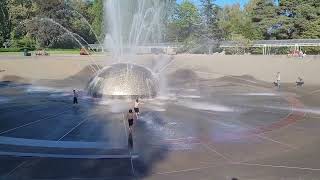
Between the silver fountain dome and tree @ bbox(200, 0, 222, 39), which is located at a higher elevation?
tree @ bbox(200, 0, 222, 39)

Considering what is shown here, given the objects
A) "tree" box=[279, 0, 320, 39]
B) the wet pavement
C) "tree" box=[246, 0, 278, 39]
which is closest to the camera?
the wet pavement

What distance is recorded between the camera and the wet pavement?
1456 centimetres

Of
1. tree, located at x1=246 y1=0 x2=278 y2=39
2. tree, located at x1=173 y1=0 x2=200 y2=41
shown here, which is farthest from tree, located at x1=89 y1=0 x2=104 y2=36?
tree, located at x1=246 y1=0 x2=278 y2=39

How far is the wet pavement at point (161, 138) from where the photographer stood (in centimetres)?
1456

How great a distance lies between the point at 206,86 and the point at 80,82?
36.1ft

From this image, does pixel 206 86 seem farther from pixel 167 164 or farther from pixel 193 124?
pixel 167 164

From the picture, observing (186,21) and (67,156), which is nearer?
(67,156)

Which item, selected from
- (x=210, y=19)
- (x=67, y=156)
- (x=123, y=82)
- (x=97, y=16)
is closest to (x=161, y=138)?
(x=67, y=156)

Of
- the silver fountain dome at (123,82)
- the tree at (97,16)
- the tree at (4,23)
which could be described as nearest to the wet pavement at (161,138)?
the silver fountain dome at (123,82)

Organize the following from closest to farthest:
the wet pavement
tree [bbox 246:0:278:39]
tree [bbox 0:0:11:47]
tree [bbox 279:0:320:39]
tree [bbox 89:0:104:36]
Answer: the wet pavement → tree [bbox 279:0:320:39] → tree [bbox 0:0:11:47] → tree [bbox 246:0:278:39] → tree [bbox 89:0:104:36]

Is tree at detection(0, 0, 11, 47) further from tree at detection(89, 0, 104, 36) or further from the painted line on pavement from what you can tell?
the painted line on pavement

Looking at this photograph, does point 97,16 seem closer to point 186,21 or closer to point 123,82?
point 186,21

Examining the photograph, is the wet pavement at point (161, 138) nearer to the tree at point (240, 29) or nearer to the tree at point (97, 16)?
the tree at point (240, 29)

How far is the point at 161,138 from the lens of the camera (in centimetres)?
1861
